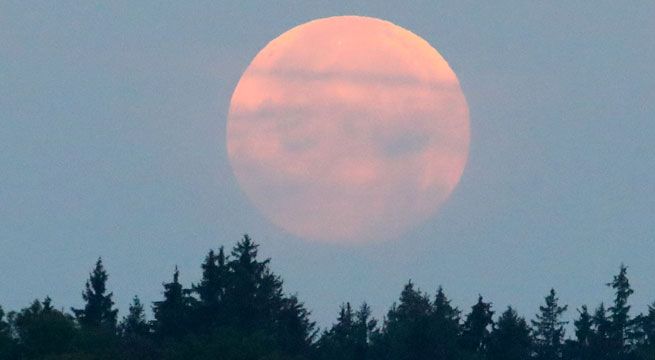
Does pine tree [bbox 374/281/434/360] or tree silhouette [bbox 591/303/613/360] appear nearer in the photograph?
pine tree [bbox 374/281/434/360]

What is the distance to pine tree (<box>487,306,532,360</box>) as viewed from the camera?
495 ft

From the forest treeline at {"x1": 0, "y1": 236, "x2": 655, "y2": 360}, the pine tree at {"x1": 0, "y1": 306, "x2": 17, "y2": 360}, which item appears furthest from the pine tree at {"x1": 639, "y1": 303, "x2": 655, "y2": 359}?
the pine tree at {"x1": 0, "y1": 306, "x2": 17, "y2": 360}

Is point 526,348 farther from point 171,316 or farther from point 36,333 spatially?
point 36,333

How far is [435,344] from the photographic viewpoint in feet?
478

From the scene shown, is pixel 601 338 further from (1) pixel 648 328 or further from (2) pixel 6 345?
(2) pixel 6 345

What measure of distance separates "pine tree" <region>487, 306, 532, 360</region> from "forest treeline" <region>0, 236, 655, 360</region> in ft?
0.23

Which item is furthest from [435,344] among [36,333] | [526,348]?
[36,333]

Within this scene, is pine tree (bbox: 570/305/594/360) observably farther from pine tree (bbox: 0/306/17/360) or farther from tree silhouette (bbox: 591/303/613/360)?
pine tree (bbox: 0/306/17/360)

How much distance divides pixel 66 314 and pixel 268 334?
16.8 metres

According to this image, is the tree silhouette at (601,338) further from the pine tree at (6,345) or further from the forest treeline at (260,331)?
the pine tree at (6,345)

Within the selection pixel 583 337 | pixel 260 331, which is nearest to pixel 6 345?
pixel 260 331

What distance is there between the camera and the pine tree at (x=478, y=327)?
154250 millimetres

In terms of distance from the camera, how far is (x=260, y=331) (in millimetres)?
135875

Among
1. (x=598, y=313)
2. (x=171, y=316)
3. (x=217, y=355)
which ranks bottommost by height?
(x=217, y=355)
